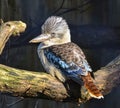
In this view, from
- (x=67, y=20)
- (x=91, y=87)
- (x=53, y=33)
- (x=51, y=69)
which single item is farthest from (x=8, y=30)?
(x=67, y=20)

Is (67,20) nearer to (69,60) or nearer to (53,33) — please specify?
(53,33)

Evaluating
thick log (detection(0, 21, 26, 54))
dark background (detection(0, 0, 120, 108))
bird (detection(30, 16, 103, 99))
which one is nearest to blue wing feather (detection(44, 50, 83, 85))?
bird (detection(30, 16, 103, 99))

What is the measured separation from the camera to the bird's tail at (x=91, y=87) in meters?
2.95

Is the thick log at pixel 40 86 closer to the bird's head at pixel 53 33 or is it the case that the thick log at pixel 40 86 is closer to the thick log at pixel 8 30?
the bird's head at pixel 53 33

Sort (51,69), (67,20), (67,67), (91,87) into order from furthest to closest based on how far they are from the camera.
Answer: (67,20)
(51,69)
(67,67)
(91,87)

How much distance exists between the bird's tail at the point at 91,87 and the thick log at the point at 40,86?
140 millimetres

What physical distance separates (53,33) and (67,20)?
125 centimetres

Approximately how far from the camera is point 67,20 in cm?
454

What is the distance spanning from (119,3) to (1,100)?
1194mm

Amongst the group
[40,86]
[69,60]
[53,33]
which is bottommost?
[40,86]

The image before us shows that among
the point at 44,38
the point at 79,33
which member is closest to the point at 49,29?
the point at 44,38

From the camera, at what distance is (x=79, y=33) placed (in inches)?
172

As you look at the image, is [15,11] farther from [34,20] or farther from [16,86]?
[16,86]

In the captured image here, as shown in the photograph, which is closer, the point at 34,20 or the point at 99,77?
the point at 99,77
